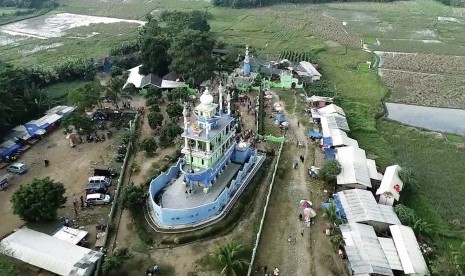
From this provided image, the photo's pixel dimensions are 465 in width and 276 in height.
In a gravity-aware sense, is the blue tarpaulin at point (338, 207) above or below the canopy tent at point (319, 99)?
below

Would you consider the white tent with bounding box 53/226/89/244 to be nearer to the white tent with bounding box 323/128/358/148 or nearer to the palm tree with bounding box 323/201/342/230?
the palm tree with bounding box 323/201/342/230

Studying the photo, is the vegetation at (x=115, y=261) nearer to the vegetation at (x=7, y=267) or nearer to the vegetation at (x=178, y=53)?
the vegetation at (x=7, y=267)

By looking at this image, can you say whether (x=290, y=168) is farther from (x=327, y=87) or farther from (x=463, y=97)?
(x=463, y=97)

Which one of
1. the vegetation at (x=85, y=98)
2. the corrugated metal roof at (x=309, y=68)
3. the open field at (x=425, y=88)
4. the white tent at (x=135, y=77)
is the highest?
the vegetation at (x=85, y=98)

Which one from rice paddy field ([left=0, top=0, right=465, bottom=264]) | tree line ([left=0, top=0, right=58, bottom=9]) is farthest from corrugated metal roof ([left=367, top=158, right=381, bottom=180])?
tree line ([left=0, top=0, right=58, bottom=9])

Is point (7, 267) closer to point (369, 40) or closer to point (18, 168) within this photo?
point (18, 168)

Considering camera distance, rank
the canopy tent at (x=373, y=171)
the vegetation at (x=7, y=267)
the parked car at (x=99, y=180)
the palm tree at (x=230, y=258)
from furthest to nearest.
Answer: the canopy tent at (x=373, y=171) < the parked car at (x=99, y=180) < the palm tree at (x=230, y=258) < the vegetation at (x=7, y=267)

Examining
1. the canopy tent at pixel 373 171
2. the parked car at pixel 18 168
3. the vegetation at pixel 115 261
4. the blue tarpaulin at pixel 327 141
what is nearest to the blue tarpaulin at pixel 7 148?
the parked car at pixel 18 168
